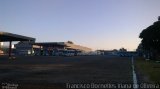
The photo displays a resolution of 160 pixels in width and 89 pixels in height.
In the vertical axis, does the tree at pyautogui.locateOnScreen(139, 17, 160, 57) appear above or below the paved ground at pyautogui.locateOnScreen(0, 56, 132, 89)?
above

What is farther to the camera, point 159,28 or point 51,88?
→ point 159,28

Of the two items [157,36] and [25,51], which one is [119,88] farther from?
[25,51]

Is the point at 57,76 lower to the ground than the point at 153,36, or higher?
lower

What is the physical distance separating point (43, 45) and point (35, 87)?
122 meters

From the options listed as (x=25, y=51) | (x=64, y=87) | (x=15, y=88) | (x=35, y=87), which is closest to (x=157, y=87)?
(x=64, y=87)

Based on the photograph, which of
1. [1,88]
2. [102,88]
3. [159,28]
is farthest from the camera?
[159,28]

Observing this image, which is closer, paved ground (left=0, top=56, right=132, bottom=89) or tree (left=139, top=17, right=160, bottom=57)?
paved ground (left=0, top=56, right=132, bottom=89)

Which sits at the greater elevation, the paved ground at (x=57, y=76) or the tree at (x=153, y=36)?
the tree at (x=153, y=36)

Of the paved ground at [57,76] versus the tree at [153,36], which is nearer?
the paved ground at [57,76]

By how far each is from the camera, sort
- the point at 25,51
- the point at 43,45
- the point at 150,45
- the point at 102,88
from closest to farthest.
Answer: the point at 102,88 < the point at 150,45 < the point at 43,45 < the point at 25,51

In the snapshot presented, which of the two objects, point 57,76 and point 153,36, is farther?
point 153,36

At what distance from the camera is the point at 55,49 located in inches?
5507

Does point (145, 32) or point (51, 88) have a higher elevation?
point (145, 32)

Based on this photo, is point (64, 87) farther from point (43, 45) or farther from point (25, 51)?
point (25, 51)
